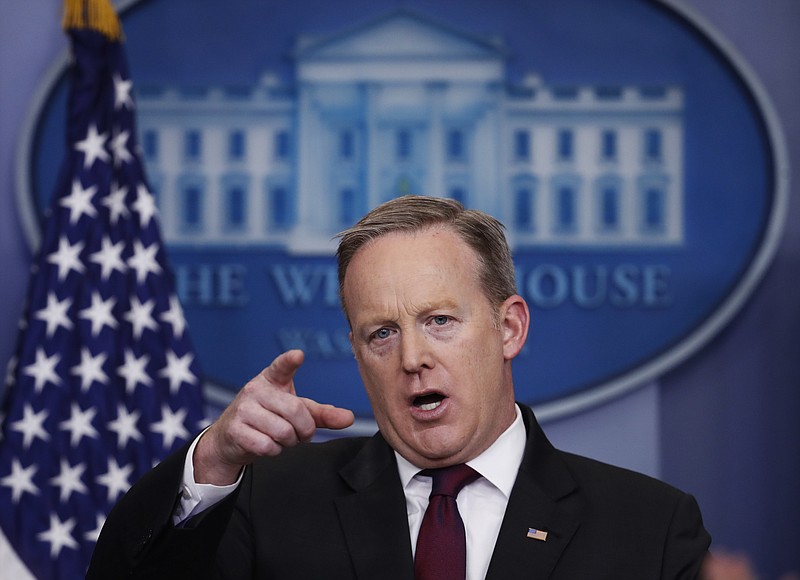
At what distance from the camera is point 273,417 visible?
152 centimetres

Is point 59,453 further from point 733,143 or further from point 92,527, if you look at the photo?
point 733,143

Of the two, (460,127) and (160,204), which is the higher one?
(460,127)

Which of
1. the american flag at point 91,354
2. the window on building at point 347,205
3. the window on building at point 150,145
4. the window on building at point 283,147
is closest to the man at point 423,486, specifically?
the american flag at point 91,354

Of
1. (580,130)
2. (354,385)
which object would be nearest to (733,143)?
(580,130)

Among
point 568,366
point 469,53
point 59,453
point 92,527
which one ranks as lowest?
point 92,527

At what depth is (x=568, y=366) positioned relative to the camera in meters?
3.48

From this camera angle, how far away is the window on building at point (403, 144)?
3.53 meters

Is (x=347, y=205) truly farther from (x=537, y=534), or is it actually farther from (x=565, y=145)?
(x=537, y=534)

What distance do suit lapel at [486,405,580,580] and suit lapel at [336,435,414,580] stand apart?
0.17m

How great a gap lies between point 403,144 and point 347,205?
0.29m

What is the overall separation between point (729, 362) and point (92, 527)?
2.15 meters

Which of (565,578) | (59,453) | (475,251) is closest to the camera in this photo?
(565,578)

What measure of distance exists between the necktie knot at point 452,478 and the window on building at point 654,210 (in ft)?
6.13

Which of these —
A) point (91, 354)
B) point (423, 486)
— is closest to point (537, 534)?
point (423, 486)
